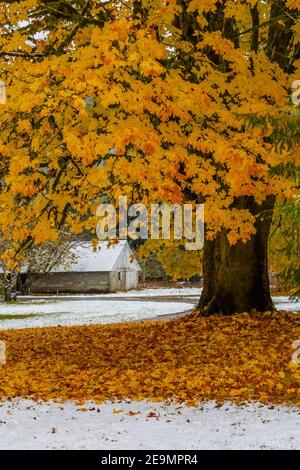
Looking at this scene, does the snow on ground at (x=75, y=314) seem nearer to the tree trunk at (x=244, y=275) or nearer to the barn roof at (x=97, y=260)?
the tree trunk at (x=244, y=275)

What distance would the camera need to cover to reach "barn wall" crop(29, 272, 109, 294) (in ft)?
187

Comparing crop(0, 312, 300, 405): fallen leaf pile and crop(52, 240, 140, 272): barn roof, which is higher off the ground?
crop(52, 240, 140, 272): barn roof

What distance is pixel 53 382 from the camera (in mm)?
10266

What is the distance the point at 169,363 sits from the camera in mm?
11195

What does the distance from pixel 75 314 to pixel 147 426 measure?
23.3m

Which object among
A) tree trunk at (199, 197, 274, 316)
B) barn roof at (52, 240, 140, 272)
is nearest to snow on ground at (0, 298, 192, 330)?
tree trunk at (199, 197, 274, 316)

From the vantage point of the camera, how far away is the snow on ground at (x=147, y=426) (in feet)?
22.0

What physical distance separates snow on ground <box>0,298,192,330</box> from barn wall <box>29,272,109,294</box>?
778 inches

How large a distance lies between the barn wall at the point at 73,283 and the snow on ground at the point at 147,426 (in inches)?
1896

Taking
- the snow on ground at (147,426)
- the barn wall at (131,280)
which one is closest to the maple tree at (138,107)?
the snow on ground at (147,426)

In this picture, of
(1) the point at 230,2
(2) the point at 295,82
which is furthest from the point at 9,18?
(2) the point at 295,82

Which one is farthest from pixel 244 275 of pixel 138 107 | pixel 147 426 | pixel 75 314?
pixel 75 314

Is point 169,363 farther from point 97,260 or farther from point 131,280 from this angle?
point 131,280

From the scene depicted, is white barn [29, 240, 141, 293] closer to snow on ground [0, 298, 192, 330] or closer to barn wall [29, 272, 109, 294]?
barn wall [29, 272, 109, 294]
